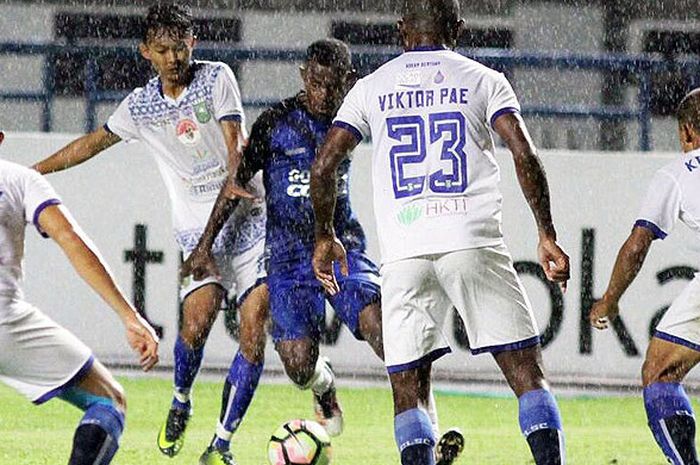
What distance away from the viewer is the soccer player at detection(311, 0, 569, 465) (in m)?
6.93

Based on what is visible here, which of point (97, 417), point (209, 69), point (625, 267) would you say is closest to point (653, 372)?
point (625, 267)

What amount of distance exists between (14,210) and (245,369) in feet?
9.14

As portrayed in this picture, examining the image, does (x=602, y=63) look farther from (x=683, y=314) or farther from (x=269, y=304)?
(x=683, y=314)

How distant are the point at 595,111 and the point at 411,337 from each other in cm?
744

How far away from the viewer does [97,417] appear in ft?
22.0

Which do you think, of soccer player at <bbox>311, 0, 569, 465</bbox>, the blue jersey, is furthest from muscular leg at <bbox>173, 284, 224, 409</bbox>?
soccer player at <bbox>311, 0, 569, 465</bbox>

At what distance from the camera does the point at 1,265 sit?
6.62 metres

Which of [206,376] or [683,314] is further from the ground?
[683,314]

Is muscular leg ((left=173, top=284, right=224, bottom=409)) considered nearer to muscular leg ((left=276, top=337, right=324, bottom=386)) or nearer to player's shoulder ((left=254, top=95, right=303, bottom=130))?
muscular leg ((left=276, top=337, right=324, bottom=386))

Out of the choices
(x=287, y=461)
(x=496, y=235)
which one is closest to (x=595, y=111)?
(x=287, y=461)

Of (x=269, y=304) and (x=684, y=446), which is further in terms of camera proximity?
(x=269, y=304)

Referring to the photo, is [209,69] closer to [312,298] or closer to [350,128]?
[312,298]

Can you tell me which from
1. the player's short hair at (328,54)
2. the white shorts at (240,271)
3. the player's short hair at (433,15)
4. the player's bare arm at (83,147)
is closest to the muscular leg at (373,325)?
the white shorts at (240,271)

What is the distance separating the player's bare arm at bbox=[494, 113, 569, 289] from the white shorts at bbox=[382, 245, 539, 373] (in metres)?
0.20
